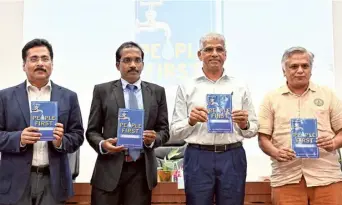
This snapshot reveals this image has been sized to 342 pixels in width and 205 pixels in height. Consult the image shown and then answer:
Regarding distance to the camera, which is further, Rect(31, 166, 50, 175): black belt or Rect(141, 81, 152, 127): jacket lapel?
Rect(141, 81, 152, 127): jacket lapel

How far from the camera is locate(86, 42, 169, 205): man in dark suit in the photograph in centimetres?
248

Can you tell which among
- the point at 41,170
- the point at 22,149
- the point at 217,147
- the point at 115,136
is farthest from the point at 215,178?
the point at 22,149

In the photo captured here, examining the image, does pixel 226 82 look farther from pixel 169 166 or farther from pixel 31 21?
pixel 31 21

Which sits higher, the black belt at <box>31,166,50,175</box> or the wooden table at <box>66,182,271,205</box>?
the black belt at <box>31,166,50,175</box>

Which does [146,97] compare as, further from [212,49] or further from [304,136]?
[304,136]

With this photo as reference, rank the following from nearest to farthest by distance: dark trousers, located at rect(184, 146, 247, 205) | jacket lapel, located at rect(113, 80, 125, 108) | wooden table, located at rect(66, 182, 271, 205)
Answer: dark trousers, located at rect(184, 146, 247, 205)
jacket lapel, located at rect(113, 80, 125, 108)
wooden table, located at rect(66, 182, 271, 205)

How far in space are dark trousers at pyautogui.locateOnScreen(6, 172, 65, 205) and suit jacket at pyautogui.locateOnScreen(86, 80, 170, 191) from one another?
0.26 meters

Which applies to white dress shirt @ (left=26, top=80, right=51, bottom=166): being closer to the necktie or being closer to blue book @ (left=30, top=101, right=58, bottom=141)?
blue book @ (left=30, top=101, right=58, bottom=141)

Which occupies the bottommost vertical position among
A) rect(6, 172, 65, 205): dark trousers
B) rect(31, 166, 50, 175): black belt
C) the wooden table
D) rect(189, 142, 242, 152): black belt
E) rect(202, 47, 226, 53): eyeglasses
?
the wooden table

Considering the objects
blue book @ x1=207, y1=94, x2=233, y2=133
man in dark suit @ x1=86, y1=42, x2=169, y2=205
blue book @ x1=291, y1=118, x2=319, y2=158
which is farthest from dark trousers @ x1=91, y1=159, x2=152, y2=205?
blue book @ x1=291, y1=118, x2=319, y2=158

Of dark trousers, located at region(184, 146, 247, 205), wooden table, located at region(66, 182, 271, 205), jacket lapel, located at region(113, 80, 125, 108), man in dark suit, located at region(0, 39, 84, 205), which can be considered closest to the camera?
man in dark suit, located at region(0, 39, 84, 205)

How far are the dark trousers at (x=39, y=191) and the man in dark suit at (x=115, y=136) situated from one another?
0.83ft

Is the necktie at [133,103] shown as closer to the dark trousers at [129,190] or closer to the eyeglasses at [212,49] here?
the dark trousers at [129,190]

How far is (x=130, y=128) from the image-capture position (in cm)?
246
